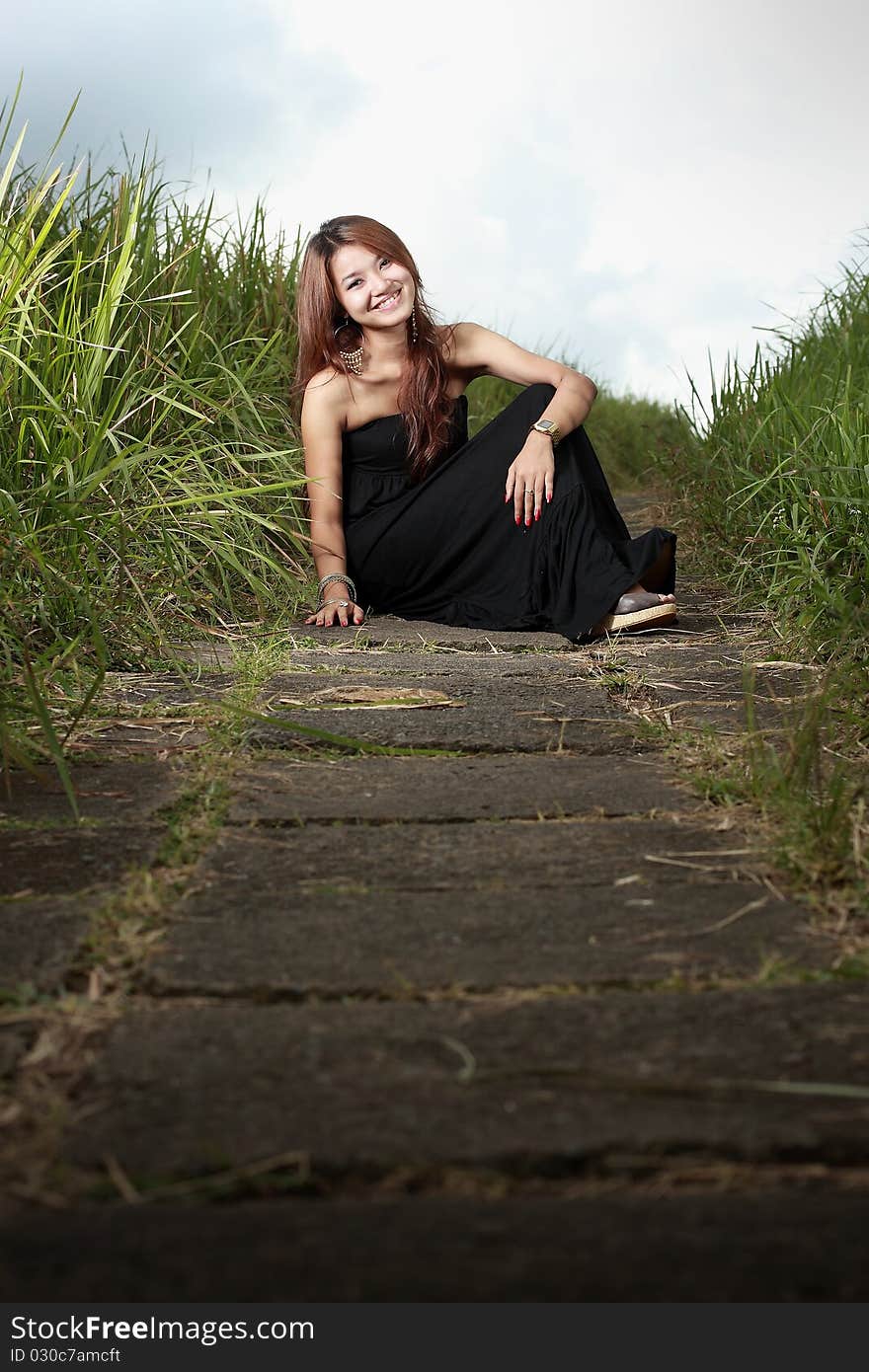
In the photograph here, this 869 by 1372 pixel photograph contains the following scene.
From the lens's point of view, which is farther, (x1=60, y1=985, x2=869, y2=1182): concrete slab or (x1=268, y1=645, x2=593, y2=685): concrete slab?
(x1=268, y1=645, x2=593, y2=685): concrete slab

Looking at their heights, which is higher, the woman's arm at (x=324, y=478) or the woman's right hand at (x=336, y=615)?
the woman's arm at (x=324, y=478)

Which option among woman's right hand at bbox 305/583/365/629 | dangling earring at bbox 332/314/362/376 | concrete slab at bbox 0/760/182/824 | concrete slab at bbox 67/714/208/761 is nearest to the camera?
concrete slab at bbox 0/760/182/824

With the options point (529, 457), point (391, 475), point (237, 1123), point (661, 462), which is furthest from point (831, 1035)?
point (661, 462)

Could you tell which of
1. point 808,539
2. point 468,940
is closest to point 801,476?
point 808,539

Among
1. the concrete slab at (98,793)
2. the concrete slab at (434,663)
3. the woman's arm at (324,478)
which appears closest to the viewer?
the concrete slab at (98,793)

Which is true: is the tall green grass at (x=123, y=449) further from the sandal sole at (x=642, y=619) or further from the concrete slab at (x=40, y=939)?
the sandal sole at (x=642, y=619)

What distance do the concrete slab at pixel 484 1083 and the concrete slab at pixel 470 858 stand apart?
0.25 m

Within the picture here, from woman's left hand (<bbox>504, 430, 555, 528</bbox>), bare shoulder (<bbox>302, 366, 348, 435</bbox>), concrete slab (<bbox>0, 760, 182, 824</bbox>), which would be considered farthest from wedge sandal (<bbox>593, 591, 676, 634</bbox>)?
concrete slab (<bbox>0, 760, 182, 824</bbox>)

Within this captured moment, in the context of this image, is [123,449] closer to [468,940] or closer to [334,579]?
[334,579]

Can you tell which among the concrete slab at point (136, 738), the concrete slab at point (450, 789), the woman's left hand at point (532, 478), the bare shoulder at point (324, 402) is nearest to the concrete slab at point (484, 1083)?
the concrete slab at point (450, 789)

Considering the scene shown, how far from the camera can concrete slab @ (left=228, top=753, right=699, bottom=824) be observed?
1471 mm

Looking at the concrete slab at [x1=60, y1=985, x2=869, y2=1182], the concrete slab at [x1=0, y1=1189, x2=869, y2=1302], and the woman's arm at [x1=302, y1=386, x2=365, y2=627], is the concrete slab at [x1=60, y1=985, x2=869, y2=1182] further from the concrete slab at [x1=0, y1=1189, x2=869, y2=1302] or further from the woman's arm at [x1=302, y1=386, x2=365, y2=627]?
the woman's arm at [x1=302, y1=386, x2=365, y2=627]

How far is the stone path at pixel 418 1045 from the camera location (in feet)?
2.30

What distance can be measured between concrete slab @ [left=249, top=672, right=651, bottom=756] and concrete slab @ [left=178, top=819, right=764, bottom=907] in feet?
1.28
